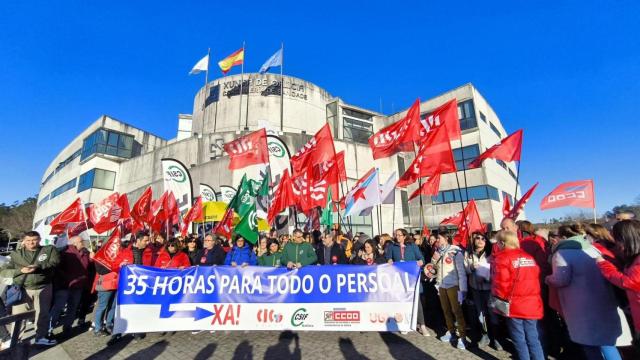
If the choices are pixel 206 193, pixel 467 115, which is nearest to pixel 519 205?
pixel 206 193

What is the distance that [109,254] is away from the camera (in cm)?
627

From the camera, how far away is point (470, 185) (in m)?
31.0

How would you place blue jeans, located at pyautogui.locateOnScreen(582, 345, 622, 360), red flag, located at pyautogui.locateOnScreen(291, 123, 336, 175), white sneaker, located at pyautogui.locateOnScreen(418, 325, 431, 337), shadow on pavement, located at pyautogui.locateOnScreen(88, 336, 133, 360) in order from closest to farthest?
1. blue jeans, located at pyautogui.locateOnScreen(582, 345, 622, 360)
2. shadow on pavement, located at pyautogui.locateOnScreen(88, 336, 133, 360)
3. white sneaker, located at pyautogui.locateOnScreen(418, 325, 431, 337)
4. red flag, located at pyautogui.locateOnScreen(291, 123, 336, 175)

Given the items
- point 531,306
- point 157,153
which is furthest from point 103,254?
point 157,153

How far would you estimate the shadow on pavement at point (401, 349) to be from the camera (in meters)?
4.89

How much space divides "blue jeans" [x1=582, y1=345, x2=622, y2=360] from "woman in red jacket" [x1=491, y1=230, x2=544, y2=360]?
51 centimetres

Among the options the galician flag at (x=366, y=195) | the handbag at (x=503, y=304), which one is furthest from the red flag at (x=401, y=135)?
the handbag at (x=503, y=304)

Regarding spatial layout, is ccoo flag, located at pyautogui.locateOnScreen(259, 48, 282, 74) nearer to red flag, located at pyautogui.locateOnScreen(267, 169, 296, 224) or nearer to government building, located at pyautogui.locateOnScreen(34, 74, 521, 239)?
government building, located at pyautogui.locateOnScreen(34, 74, 521, 239)

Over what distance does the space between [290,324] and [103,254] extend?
13.4 ft

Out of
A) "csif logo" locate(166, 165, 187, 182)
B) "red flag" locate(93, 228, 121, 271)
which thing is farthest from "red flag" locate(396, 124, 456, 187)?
"csif logo" locate(166, 165, 187, 182)

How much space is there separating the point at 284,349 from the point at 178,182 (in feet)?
32.2

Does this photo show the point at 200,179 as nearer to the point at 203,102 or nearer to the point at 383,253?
the point at 203,102

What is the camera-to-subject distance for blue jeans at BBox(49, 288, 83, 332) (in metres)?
6.15

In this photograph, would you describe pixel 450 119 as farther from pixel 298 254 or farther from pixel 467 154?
pixel 467 154
